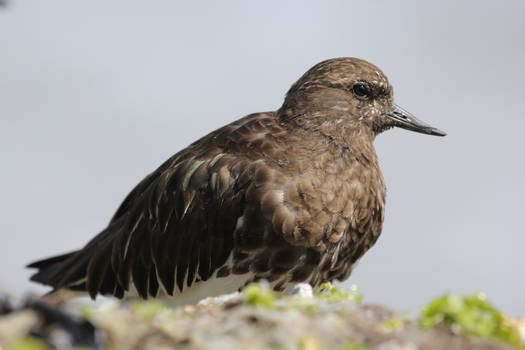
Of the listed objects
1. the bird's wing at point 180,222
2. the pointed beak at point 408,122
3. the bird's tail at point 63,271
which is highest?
the pointed beak at point 408,122

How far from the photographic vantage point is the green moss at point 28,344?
3.31 m

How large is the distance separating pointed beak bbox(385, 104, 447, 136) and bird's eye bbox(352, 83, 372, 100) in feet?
0.91

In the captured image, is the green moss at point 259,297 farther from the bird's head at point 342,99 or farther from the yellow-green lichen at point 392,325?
the bird's head at point 342,99

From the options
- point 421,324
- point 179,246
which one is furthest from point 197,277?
point 421,324

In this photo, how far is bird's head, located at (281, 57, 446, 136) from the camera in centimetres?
726

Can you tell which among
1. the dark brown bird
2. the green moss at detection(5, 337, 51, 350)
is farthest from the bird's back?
the green moss at detection(5, 337, 51, 350)

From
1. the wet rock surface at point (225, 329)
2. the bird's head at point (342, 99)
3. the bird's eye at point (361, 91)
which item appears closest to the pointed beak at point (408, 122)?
the bird's head at point (342, 99)

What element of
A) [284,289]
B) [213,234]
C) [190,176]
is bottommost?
[284,289]

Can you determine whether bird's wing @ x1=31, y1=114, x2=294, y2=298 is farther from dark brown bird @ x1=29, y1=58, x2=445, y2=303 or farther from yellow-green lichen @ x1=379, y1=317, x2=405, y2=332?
yellow-green lichen @ x1=379, y1=317, x2=405, y2=332

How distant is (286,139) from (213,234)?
3.38 feet

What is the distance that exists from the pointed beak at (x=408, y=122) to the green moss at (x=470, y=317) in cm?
359

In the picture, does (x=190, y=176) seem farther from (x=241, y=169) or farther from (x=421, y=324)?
(x=421, y=324)

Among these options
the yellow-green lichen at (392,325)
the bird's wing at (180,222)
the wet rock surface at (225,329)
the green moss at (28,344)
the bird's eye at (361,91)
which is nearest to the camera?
Result: the green moss at (28,344)

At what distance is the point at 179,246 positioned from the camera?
7277 mm
